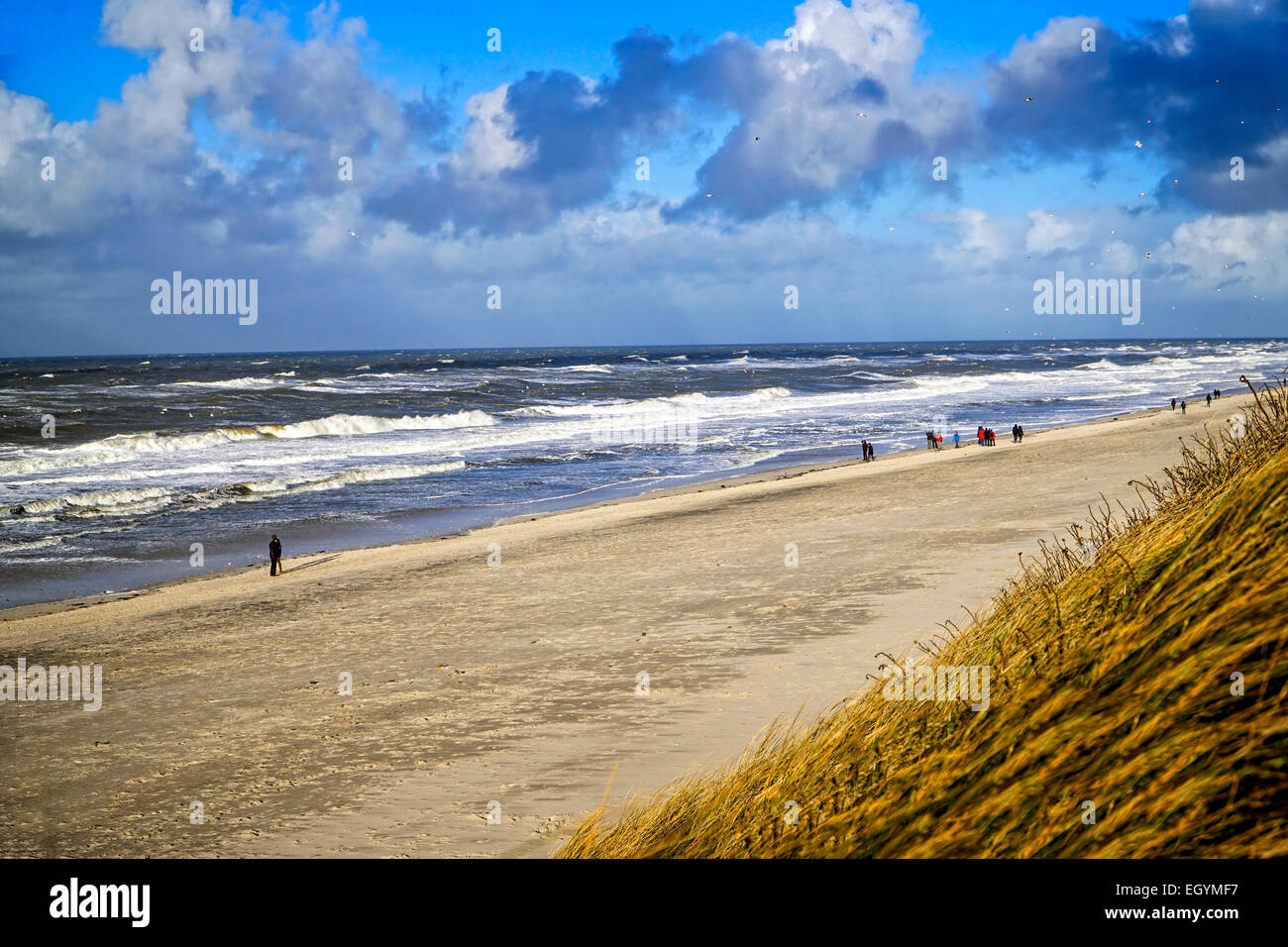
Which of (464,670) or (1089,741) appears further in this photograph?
(464,670)

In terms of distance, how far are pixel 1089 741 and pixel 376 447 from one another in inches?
1634

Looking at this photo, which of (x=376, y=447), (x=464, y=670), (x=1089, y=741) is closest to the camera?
(x=1089, y=741)

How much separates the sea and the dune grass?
18412 mm

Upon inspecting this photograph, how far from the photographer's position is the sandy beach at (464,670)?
7.65 meters

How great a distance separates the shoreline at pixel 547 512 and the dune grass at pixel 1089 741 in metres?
16.6

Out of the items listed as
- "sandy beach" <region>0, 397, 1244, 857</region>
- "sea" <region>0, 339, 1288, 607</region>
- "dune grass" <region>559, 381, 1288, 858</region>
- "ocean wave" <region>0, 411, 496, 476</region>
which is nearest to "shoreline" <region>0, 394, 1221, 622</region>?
"sandy beach" <region>0, 397, 1244, 857</region>

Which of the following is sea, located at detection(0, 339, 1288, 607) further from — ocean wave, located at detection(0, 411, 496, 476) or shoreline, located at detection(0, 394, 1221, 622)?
shoreline, located at detection(0, 394, 1221, 622)

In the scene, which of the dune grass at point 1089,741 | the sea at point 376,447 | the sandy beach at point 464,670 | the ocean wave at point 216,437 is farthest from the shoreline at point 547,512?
the ocean wave at point 216,437

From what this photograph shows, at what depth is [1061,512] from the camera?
19.2 meters

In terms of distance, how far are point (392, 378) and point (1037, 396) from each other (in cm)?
5678

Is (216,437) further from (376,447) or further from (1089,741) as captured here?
(1089,741)

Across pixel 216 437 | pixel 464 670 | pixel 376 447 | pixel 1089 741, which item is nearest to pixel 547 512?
pixel 464 670

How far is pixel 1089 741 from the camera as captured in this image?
254 cm

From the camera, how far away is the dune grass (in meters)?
2.17
